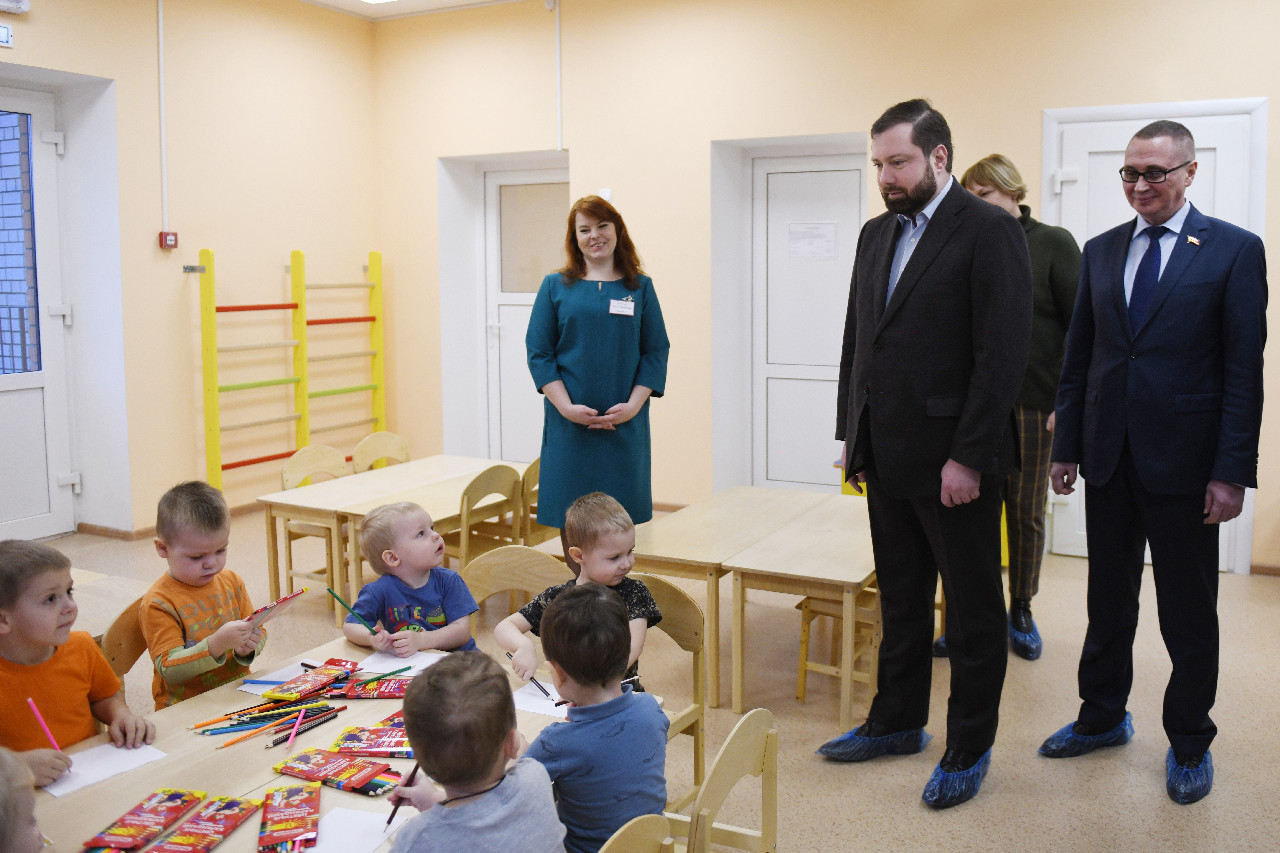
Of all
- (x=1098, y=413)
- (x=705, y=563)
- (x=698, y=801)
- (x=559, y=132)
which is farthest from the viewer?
(x=559, y=132)

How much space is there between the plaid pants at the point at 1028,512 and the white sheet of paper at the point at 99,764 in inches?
118

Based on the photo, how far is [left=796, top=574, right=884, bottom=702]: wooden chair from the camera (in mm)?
3293

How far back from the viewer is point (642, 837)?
1.50 m

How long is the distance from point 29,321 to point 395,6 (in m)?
2.82

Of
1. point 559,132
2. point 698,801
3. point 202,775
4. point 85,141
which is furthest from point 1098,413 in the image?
point 85,141

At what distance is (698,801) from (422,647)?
36.7 inches

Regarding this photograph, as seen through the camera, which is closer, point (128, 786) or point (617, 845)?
point (617, 845)

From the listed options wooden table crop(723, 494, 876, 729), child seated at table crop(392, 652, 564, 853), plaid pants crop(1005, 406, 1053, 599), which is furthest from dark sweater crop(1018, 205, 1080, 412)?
child seated at table crop(392, 652, 564, 853)

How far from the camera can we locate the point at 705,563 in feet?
10.8

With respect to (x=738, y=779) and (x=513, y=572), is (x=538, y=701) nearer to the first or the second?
(x=738, y=779)

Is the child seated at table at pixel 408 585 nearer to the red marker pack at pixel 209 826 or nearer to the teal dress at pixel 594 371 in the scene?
the red marker pack at pixel 209 826

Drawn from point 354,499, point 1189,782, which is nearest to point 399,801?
point 1189,782

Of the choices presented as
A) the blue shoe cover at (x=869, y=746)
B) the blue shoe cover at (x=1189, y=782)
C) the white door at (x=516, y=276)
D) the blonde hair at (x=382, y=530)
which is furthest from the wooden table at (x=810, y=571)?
the white door at (x=516, y=276)

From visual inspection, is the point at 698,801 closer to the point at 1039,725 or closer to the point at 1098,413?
the point at 1098,413
